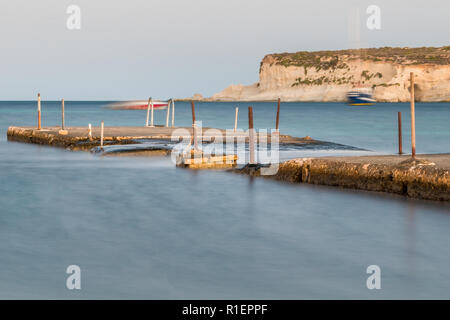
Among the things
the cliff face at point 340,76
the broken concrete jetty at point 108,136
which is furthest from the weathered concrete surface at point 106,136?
the cliff face at point 340,76

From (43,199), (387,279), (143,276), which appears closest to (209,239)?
(143,276)

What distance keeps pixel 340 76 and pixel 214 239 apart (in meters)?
163

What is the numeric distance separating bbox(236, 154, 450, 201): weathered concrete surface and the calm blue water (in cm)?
36

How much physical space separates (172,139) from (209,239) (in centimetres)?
2305

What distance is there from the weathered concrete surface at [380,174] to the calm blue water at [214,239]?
36cm

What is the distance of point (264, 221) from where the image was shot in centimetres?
1684

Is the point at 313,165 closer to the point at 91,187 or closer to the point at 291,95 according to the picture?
the point at 91,187

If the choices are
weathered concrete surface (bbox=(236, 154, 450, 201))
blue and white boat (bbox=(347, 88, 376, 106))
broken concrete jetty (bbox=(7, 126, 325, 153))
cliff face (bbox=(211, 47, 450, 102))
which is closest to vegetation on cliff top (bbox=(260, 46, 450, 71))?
cliff face (bbox=(211, 47, 450, 102))

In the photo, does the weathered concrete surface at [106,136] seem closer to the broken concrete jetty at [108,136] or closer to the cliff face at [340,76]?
the broken concrete jetty at [108,136]

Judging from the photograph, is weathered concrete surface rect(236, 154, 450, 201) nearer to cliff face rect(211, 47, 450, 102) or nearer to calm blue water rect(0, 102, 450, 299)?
calm blue water rect(0, 102, 450, 299)

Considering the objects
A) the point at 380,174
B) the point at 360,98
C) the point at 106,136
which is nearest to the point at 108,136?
the point at 106,136

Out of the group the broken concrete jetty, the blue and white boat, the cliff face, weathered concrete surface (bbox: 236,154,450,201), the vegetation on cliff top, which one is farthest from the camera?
the vegetation on cliff top

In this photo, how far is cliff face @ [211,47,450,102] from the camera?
152 metres

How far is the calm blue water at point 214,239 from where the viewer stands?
11000mm
